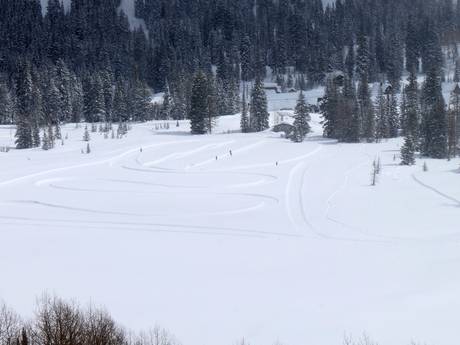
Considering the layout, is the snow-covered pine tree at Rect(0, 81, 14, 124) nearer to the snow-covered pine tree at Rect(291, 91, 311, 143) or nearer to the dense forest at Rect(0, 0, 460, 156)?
the dense forest at Rect(0, 0, 460, 156)

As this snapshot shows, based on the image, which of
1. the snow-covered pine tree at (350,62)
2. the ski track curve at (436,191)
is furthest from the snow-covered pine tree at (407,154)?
the snow-covered pine tree at (350,62)

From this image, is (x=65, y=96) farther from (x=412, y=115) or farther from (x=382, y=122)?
(x=412, y=115)

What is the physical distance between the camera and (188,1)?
186125 mm

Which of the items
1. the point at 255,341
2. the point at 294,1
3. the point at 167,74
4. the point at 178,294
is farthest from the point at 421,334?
the point at 294,1

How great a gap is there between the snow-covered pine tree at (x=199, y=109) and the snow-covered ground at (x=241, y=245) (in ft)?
83.7

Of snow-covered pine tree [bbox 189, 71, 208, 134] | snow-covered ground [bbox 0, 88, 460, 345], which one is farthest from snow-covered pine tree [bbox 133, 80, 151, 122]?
snow-covered ground [bbox 0, 88, 460, 345]

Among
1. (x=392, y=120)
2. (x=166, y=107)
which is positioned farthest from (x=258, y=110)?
(x=166, y=107)

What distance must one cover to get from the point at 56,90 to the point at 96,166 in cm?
4800

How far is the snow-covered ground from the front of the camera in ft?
60.1

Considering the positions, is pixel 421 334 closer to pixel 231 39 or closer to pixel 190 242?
pixel 190 242

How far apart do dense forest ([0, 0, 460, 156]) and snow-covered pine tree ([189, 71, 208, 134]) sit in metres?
4.57

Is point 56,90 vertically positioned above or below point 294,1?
below

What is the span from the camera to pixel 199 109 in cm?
8094

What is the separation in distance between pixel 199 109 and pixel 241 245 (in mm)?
54831
